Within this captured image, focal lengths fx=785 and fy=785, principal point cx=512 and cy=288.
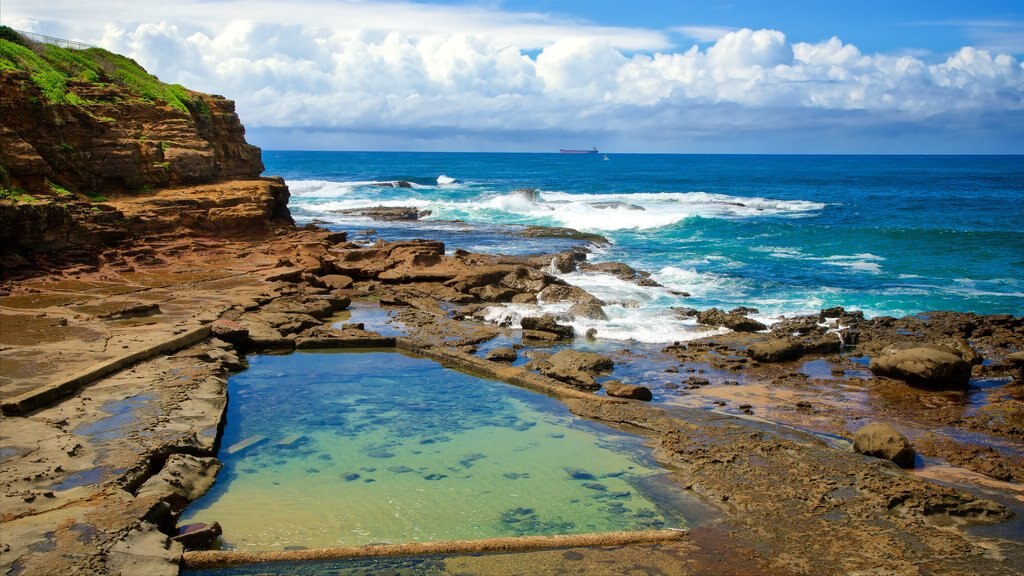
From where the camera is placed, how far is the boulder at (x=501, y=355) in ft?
51.2

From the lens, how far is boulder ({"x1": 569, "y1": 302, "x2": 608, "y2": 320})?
19.1m

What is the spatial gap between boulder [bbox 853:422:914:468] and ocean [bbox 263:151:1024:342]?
726cm

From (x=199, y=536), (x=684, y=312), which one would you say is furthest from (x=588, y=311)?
(x=199, y=536)

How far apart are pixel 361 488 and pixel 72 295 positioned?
11.8 metres

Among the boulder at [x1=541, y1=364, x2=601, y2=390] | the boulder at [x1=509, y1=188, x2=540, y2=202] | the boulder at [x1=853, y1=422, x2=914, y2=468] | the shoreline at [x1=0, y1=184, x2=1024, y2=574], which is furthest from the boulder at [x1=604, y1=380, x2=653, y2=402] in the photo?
the boulder at [x1=509, y1=188, x2=540, y2=202]

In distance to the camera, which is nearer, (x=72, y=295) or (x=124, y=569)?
(x=124, y=569)

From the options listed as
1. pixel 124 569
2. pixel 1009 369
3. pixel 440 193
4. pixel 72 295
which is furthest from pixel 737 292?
pixel 440 193

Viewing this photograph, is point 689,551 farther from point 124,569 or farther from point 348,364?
point 348,364

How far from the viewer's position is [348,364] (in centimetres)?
1545

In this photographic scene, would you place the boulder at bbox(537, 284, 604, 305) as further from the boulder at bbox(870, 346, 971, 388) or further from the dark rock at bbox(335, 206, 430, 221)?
the dark rock at bbox(335, 206, 430, 221)

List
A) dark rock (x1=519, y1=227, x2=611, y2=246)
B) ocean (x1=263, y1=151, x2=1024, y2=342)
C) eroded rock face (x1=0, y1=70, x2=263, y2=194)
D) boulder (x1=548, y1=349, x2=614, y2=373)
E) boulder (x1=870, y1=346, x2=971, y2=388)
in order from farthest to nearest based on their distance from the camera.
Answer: dark rock (x1=519, y1=227, x2=611, y2=246) → ocean (x1=263, y1=151, x2=1024, y2=342) → eroded rock face (x1=0, y1=70, x2=263, y2=194) → boulder (x1=548, y1=349, x2=614, y2=373) → boulder (x1=870, y1=346, x2=971, y2=388)

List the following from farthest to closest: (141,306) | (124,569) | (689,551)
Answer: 1. (141,306)
2. (689,551)
3. (124,569)

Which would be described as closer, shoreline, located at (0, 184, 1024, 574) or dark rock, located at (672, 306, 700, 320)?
shoreline, located at (0, 184, 1024, 574)

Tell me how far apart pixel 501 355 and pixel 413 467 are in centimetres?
552
